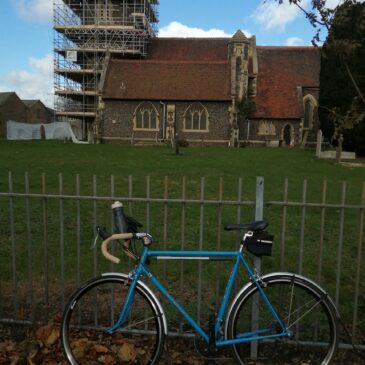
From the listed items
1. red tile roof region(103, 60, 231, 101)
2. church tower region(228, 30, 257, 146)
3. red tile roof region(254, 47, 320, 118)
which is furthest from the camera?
red tile roof region(254, 47, 320, 118)

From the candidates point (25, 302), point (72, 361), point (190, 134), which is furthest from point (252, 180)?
point (190, 134)

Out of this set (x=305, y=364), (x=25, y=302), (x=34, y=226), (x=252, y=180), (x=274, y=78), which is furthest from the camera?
(x=274, y=78)

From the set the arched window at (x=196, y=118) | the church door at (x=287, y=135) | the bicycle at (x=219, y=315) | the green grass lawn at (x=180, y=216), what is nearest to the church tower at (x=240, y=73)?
the arched window at (x=196, y=118)

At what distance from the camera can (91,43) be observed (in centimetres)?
4934

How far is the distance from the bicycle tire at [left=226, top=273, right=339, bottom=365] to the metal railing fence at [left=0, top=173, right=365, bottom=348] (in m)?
0.34

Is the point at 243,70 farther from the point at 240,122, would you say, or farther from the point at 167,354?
the point at 167,354

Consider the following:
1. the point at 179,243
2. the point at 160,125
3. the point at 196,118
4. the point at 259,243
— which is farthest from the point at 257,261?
the point at 160,125

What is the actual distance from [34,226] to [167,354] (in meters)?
4.72

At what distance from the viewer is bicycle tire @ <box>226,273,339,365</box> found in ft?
10.8

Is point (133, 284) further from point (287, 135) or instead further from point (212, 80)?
point (287, 135)

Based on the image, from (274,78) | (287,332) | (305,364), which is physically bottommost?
(305,364)

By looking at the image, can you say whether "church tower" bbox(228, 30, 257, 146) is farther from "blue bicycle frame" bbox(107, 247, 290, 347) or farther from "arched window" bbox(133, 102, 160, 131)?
"blue bicycle frame" bbox(107, 247, 290, 347)

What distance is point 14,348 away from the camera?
148 inches

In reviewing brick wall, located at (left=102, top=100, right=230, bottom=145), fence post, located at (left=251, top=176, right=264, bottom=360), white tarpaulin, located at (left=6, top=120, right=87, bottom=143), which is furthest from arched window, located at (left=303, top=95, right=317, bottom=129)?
fence post, located at (left=251, top=176, right=264, bottom=360)
